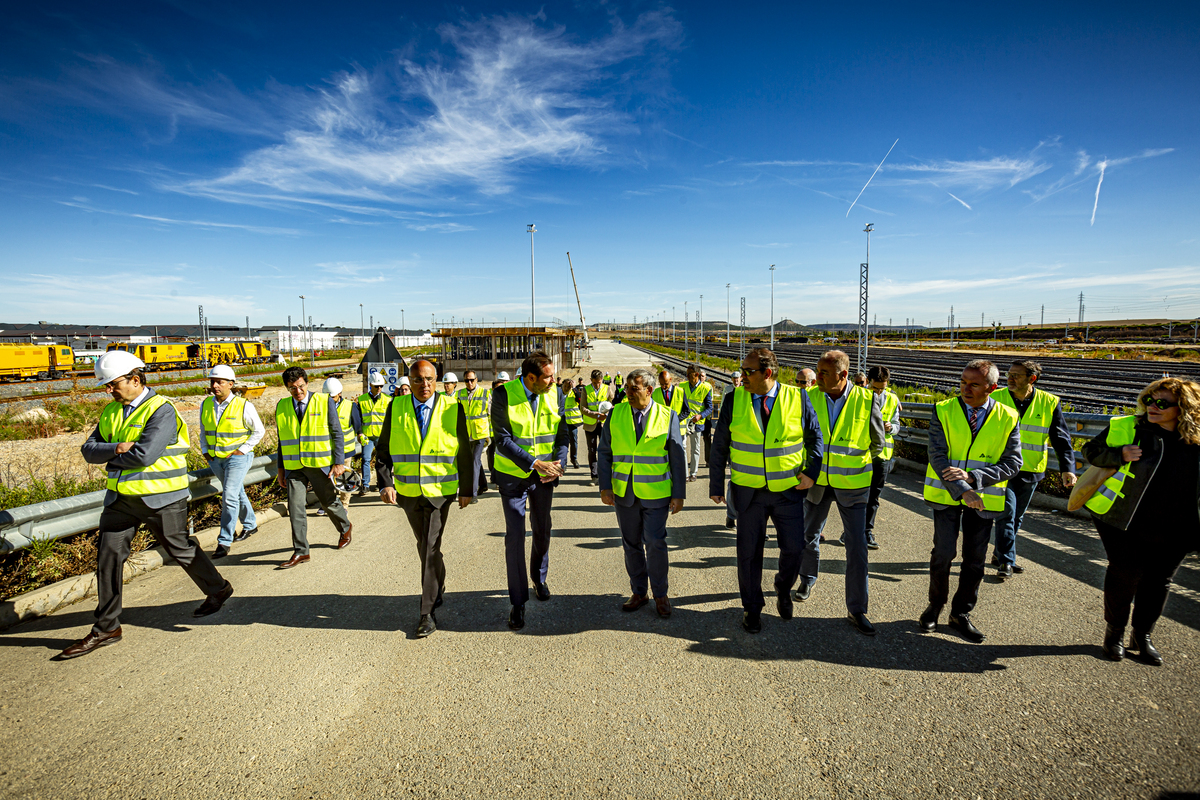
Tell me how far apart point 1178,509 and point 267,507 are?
902cm

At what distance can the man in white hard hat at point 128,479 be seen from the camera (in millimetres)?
3795

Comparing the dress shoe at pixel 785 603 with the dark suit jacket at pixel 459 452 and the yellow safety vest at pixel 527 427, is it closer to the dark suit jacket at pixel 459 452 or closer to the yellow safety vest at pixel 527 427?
the yellow safety vest at pixel 527 427

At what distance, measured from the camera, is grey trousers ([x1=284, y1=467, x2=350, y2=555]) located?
550cm

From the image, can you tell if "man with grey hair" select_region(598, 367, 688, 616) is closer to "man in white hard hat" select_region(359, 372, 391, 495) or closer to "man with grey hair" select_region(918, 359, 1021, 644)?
"man with grey hair" select_region(918, 359, 1021, 644)

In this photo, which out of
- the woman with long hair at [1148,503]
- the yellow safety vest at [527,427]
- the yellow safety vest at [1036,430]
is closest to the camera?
the woman with long hair at [1148,503]

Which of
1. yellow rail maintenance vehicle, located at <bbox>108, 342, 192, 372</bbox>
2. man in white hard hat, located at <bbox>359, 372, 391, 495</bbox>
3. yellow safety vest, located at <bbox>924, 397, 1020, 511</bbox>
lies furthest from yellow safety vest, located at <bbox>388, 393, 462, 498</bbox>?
yellow rail maintenance vehicle, located at <bbox>108, 342, 192, 372</bbox>

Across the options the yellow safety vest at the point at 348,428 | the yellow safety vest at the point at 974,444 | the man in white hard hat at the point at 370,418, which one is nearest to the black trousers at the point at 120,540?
the yellow safety vest at the point at 348,428

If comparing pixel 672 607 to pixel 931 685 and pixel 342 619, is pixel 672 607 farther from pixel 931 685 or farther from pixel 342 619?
pixel 342 619

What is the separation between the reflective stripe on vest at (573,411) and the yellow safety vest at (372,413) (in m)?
3.20

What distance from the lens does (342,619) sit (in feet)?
14.0

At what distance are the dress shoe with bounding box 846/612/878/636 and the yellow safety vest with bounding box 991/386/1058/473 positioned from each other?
2373 millimetres

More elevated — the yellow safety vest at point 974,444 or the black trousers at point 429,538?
the yellow safety vest at point 974,444

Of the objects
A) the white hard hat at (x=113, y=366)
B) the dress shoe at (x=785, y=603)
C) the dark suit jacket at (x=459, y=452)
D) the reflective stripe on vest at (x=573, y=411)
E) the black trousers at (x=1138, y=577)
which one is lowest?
the dress shoe at (x=785, y=603)

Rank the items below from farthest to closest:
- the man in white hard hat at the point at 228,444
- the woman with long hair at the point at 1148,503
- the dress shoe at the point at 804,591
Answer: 1. the man in white hard hat at the point at 228,444
2. the dress shoe at the point at 804,591
3. the woman with long hair at the point at 1148,503
